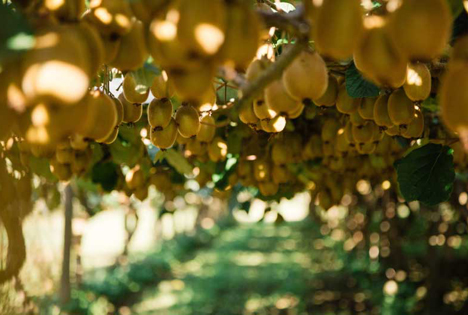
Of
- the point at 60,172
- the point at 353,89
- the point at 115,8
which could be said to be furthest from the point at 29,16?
the point at 60,172

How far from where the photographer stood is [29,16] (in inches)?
24.2

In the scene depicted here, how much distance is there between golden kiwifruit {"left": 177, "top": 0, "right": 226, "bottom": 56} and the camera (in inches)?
21.2

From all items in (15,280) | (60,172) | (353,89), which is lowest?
(15,280)

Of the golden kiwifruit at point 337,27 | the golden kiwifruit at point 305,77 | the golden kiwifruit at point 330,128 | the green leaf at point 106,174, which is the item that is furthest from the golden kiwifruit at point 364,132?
the green leaf at point 106,174

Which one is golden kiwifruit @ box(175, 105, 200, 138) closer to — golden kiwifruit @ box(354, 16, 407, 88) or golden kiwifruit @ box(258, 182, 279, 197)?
golden kiwifruit @ box(354, 16, 407, 88)

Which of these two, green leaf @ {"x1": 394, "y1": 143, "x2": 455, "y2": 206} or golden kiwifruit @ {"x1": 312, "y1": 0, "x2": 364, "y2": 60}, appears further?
green leaf @ {"x1": 394, "y1": 143, "x2": 455, "y2": 206}

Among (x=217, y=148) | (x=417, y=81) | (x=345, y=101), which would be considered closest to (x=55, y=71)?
(x=417, y=81)

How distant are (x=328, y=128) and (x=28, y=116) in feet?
6.48

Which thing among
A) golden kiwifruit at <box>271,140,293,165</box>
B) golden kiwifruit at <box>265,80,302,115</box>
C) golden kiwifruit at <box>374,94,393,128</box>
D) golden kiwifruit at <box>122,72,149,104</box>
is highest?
golden kiwifruit at <box>265,80,302,115</box>

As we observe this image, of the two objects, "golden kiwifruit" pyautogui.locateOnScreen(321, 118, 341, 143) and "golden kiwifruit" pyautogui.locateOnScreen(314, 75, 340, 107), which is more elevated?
"golden kiwifruit" pyautogui.locateOnScreen(314, 75, 340, 107)

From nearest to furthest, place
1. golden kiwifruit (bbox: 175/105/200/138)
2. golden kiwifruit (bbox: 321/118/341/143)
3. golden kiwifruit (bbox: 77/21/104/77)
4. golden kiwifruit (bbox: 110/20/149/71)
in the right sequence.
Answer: golden kiwifruit (bbox: 77/21/104/77)
golden kiwifruit (bbox: 110/20/149/71)
golden kiwifruit (bbox: 175/105/200/138)
golden kiwifruit (bbox: 321/118/341/143)

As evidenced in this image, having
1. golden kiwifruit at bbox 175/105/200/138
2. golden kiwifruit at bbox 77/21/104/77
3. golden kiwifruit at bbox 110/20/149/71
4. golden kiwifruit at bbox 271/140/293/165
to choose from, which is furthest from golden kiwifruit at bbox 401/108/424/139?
golden kiwifruit at bbox 77/21/104/77

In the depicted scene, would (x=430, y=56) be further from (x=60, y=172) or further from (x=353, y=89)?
(x=60, y=172)

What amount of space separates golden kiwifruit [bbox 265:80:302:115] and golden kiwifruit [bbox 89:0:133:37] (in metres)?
0.30
